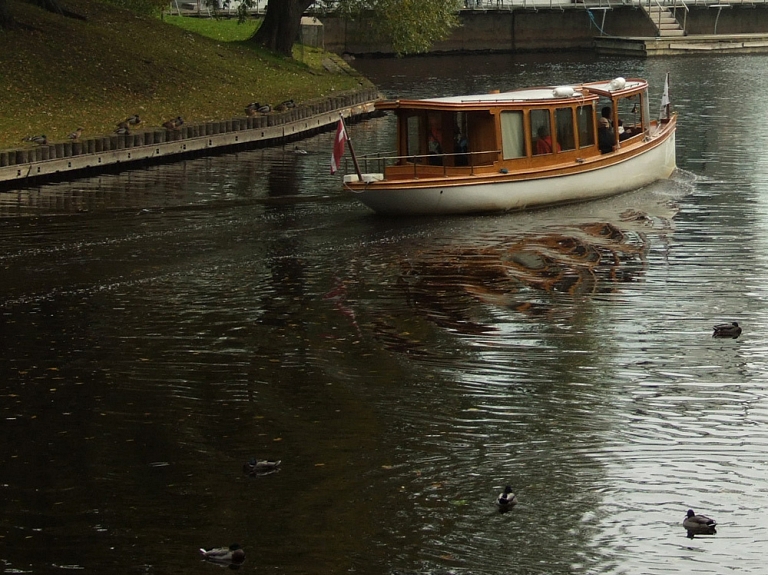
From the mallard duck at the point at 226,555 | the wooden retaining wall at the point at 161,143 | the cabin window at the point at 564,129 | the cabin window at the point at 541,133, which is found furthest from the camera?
the wooden retaining wall at the point at 161,143

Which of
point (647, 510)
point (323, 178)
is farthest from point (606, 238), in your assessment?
point (647, 510)

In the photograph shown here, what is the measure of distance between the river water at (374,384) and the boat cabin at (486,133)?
1.34 meters

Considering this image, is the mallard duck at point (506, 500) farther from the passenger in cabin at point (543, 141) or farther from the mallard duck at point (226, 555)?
the passenger in cabin at point (543, 141)

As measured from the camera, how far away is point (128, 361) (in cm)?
1991

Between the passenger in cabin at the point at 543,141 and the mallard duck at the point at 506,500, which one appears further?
the passenger in cabin at the point at 543,141

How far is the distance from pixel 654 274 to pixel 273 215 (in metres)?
9.14

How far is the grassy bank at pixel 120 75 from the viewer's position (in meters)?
40.3

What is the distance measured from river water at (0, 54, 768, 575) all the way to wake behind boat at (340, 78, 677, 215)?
0.57 m

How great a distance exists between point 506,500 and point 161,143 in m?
27.1

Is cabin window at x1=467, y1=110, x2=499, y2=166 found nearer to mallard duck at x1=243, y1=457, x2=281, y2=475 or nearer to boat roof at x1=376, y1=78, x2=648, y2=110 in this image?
boat roof at x1=376, y1=78, x2=648, y2=110

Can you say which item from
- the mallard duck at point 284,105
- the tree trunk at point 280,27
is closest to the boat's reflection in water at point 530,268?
the mallard duck at point 284,105

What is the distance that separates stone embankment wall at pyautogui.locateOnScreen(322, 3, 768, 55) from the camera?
89000 mm

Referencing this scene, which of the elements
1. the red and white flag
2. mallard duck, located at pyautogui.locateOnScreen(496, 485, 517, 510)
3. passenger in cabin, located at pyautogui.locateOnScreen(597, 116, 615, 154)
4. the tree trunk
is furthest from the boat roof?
the tree trunk

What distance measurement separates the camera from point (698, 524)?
538 inches
